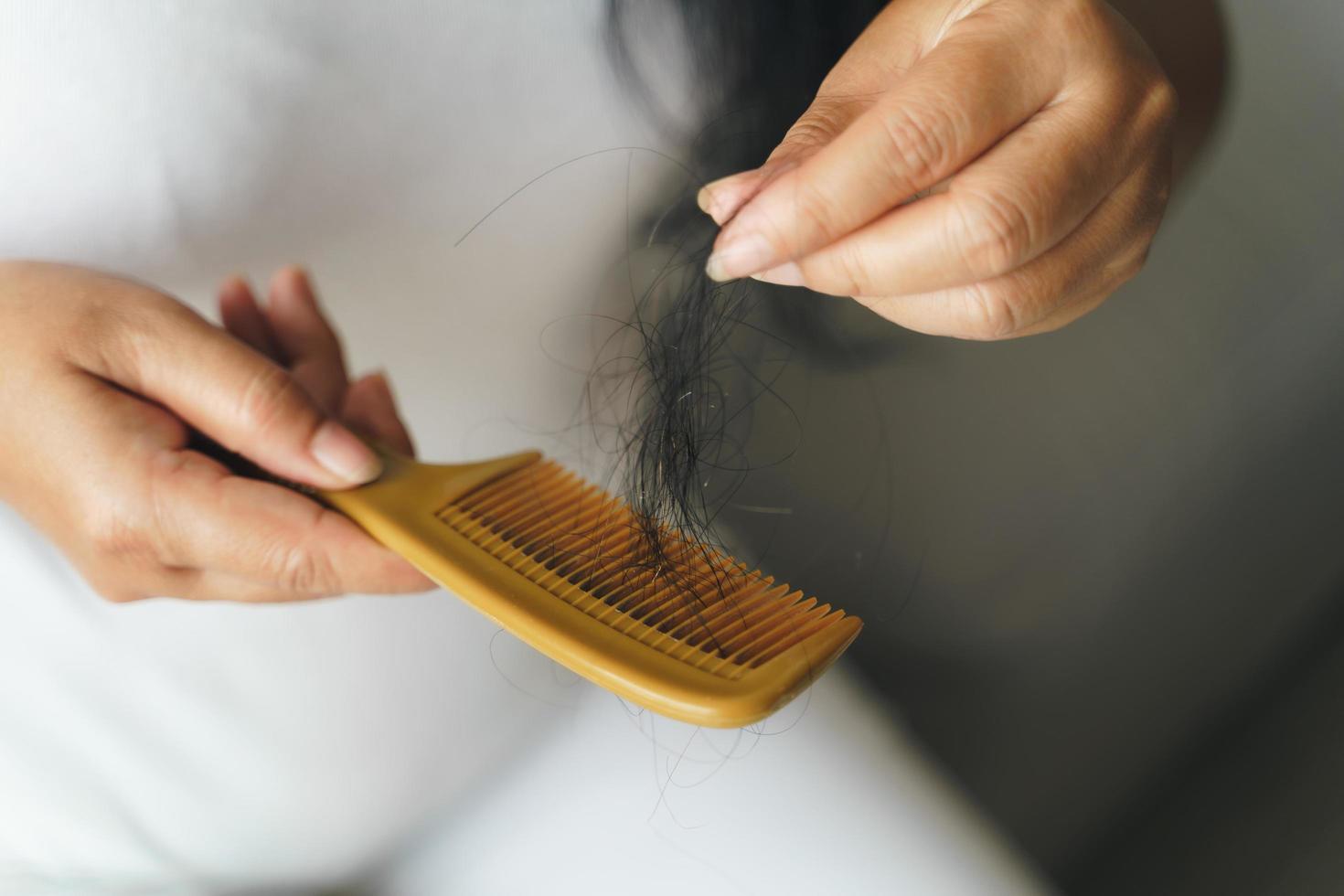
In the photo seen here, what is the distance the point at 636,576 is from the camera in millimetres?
460

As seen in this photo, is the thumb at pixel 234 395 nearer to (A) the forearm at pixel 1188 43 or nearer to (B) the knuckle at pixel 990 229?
(B) the knuckle at pixel 990 229

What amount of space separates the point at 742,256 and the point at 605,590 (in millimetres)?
169

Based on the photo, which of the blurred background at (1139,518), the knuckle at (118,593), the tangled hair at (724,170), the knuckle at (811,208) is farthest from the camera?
the blurred background at (1139,518)

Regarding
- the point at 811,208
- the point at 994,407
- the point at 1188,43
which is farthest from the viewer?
the point at 994,407

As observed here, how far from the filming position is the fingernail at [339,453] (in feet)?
1.47

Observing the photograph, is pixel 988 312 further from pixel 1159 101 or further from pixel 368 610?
pixel 368 610

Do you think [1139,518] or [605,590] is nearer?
[605,590]

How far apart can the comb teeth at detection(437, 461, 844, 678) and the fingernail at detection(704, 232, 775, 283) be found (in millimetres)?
153

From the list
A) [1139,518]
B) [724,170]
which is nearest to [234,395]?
[724,170]

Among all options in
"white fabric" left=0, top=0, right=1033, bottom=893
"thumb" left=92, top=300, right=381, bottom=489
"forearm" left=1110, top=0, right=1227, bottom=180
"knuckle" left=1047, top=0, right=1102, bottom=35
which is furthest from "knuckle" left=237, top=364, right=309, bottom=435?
"forearm" left=1110, top=0, right=1227, bottom=180

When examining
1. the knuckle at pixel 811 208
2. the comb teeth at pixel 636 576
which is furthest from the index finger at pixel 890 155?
the comb teeth at pixel 636 576

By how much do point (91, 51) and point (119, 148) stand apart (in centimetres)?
6

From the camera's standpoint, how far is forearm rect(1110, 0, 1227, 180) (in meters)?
0.66

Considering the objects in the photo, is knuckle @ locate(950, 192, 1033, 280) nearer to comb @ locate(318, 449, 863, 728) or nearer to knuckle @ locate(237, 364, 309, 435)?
Result: comb @ locate(318, 449, 863, 728)
